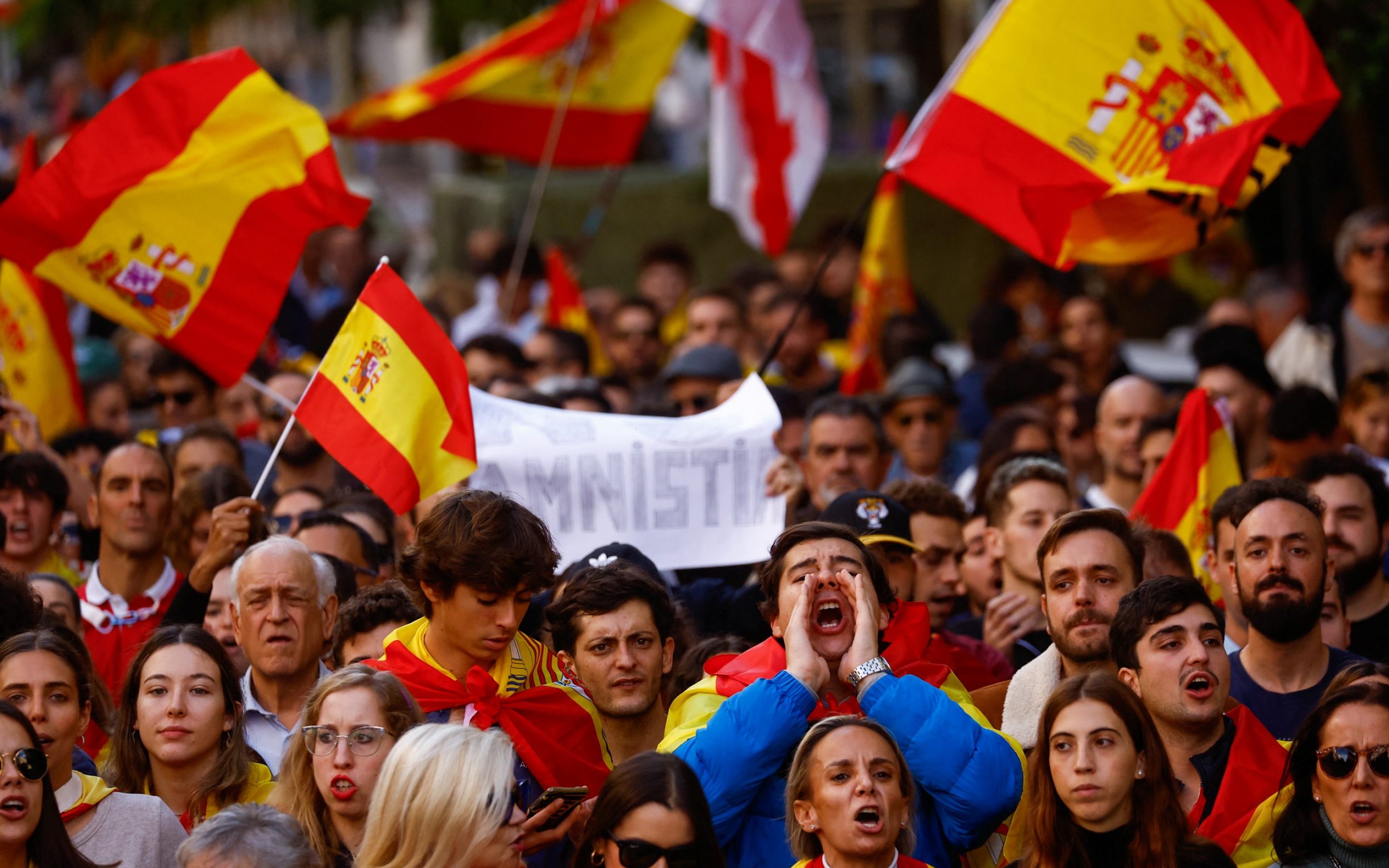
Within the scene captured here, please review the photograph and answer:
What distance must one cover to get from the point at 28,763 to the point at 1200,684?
309 cm

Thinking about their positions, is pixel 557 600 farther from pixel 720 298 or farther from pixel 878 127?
pixel 878 127

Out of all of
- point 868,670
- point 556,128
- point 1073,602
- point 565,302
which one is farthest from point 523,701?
point 565,302

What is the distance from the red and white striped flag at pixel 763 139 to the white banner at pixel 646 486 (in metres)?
3.94

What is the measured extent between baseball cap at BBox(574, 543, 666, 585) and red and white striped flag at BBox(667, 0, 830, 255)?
4.90 m

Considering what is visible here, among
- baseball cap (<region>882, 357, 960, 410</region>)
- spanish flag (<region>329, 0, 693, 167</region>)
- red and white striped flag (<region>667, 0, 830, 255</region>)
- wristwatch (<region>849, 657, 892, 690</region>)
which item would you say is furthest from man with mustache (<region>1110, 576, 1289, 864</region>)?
spanish flag (<region>329, 0, 693, 167</region>)

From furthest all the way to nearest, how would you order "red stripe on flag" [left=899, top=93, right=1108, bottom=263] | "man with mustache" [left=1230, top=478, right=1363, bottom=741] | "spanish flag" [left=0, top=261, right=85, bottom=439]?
"spanish flag" [left=0, top=261, right=85, bottom=439]
"red stripe on flag" [left=899, top=93, right=1108, bottom=263]
"man with mustache" [left=1230, top=478, right=1363, bottom=741]

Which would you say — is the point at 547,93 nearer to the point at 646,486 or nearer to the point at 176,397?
the point at 176,397

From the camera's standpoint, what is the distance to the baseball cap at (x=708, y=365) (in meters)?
8.98

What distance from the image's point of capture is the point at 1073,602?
569 cm

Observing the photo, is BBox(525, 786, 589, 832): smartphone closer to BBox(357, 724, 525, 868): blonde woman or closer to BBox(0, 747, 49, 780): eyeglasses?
BBox(357, 724, 525, 868): blonde woman

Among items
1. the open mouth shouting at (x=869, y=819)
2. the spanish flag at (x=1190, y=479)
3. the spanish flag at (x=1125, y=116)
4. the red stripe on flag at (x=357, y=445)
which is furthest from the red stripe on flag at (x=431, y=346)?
the spanish flag at (x=1190, y=479)

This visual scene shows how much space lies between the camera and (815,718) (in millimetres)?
4992

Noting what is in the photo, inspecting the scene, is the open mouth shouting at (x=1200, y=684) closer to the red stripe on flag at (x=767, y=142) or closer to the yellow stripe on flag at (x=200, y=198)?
the yellow stripe on flag at (x=200, y=198)

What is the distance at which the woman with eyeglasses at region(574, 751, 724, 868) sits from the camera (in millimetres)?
4438
